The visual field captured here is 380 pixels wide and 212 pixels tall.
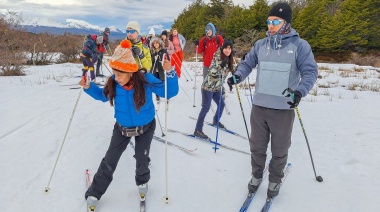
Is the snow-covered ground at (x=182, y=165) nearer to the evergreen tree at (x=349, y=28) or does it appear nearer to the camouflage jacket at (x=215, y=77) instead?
the camouflage jacket at (x=215, y=77)

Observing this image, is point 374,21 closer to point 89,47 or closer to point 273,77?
point 89,47

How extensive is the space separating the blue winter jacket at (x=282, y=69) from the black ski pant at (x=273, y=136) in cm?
11

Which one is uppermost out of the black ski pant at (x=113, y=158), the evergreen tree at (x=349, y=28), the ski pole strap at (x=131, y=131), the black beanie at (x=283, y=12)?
the evergreen tree at (x=349, y=28)

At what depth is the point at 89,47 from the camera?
9391mm

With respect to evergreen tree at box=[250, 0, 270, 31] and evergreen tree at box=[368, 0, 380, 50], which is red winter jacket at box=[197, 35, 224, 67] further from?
evergreen tree at box=[250, 0, 270, 31]

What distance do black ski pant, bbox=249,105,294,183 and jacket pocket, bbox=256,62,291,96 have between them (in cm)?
23

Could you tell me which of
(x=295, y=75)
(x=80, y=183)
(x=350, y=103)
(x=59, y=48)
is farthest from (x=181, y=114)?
(x=59, y=48)

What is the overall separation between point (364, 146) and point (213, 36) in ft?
15.8

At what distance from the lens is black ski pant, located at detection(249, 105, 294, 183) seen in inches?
114

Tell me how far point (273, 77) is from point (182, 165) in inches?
81.5

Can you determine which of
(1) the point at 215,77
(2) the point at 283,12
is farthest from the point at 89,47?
(2) the point at 283,12

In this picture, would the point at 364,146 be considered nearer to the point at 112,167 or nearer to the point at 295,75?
the point at 295,75

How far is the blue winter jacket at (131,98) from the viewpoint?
2.79 meters

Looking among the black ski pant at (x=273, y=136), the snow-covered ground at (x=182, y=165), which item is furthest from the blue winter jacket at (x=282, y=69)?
Result: the snow-covered ground at (x=182, y=165)
